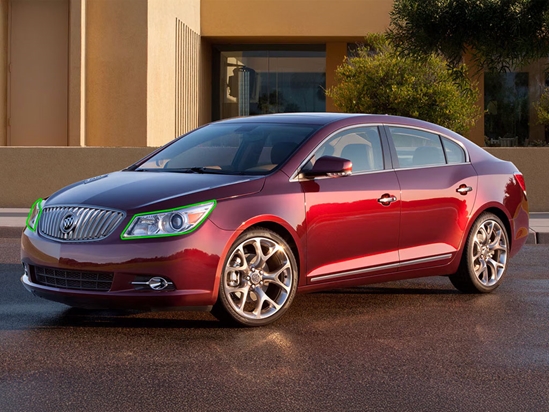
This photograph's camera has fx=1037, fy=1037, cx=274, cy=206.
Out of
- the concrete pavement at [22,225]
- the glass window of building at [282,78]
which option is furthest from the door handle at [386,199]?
the glass window of building at [282,78]

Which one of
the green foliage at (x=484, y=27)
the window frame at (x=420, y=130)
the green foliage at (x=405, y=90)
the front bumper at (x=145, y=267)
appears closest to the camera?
the front bumper at (x=145, y=267)

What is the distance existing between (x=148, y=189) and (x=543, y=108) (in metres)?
27.6

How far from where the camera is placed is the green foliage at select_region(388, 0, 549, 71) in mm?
16328

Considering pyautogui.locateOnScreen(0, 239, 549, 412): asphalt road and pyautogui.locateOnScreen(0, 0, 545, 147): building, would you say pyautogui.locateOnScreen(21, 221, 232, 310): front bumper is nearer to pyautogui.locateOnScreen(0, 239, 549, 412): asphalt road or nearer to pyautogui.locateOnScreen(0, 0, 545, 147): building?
pyautogui.locateOnScreen(0, 239, 549, 412): asphalt road

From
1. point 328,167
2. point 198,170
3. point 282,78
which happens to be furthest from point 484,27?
point 282,78

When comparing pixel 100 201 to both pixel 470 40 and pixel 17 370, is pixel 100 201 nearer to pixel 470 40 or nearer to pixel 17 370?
pixel 17 370

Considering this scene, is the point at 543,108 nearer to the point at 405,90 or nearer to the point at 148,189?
the point at 405,90

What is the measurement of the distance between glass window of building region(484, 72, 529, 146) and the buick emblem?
28.4 meters

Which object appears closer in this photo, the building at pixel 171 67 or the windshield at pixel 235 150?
the windshield at pixel 235 150

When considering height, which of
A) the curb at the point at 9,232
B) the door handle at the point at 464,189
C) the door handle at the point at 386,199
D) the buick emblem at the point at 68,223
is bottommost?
the curb at the point at 9,232

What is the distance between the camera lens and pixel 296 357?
6.38 meters

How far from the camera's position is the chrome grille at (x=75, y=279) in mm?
6926

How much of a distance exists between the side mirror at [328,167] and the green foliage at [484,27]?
933cm

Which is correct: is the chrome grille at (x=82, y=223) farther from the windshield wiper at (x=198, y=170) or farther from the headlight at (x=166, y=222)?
the windshield wiper at (x=198, y=170)
